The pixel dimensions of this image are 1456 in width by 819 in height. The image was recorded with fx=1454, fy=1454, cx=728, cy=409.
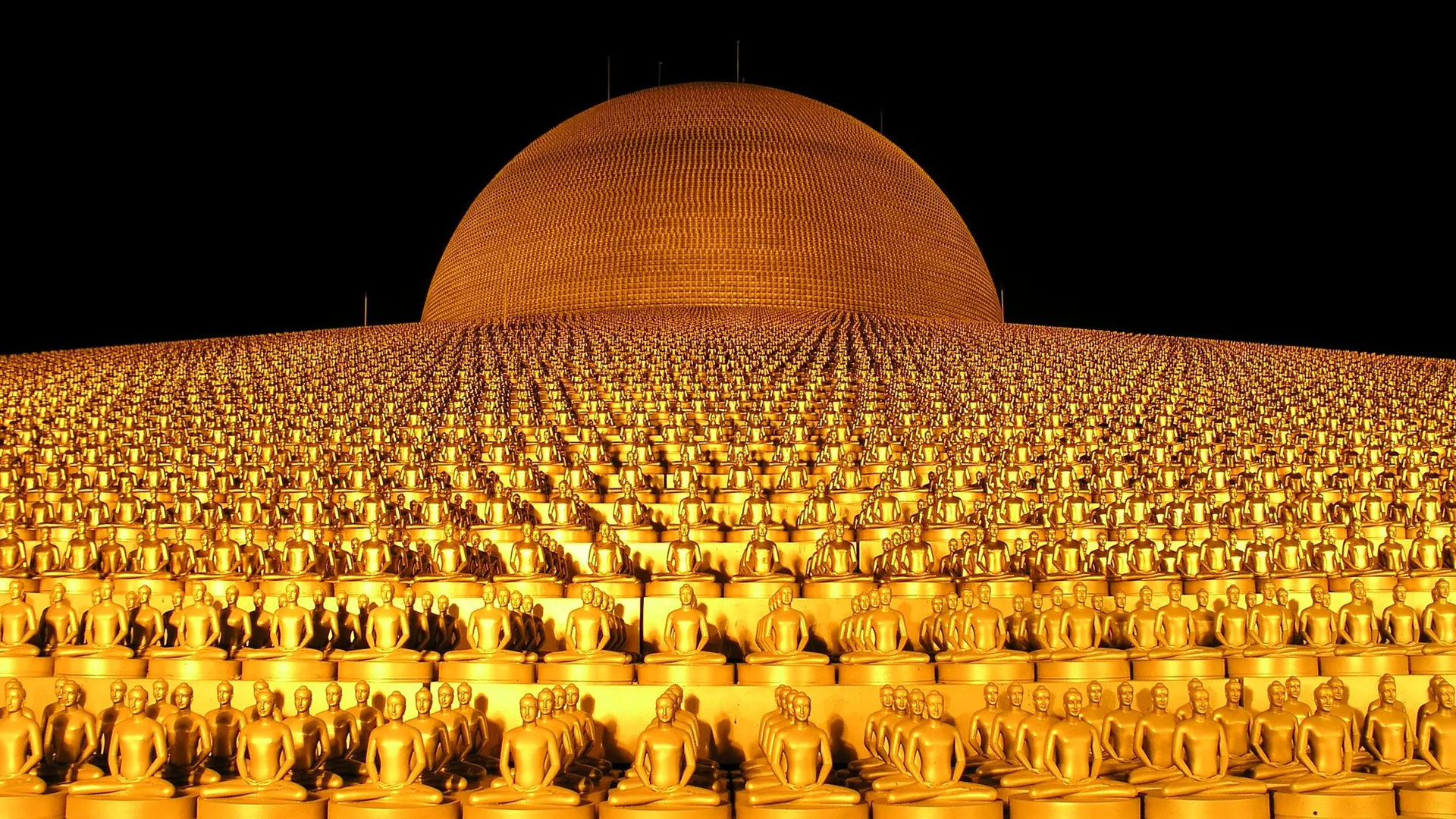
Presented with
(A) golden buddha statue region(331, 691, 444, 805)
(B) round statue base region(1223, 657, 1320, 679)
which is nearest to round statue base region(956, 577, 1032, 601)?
(B) round statue base region(1223, 657, 1320, 679)

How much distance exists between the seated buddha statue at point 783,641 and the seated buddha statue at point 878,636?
0.17 meters

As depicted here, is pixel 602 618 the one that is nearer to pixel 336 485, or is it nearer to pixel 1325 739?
pixel 1325 739

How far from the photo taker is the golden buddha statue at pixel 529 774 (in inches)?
217

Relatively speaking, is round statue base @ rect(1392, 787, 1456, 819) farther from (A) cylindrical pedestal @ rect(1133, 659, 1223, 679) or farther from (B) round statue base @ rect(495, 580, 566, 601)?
(B) round statue base @ rect(495, 580, 566, 601)

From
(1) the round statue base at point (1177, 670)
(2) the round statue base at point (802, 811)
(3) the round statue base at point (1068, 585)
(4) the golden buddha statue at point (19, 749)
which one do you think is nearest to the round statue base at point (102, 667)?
(4) the golden buddha statue at point (19, 749)

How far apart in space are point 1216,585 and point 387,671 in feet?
14.5

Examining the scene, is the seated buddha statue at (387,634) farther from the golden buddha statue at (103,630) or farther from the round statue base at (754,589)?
the round statue base at (754,589)

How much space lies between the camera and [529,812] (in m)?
5.41

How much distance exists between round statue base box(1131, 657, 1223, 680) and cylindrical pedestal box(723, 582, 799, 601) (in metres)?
1.86

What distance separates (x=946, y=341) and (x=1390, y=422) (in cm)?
731

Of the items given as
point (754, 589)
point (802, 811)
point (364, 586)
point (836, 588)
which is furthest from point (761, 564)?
point (802, 811)

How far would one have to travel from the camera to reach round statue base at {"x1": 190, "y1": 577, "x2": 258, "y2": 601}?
25.2 feet

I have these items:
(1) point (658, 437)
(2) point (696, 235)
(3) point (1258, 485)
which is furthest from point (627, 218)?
(3) point (1258, 485)

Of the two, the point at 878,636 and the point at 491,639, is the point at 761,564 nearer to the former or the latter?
the point at 878,636
